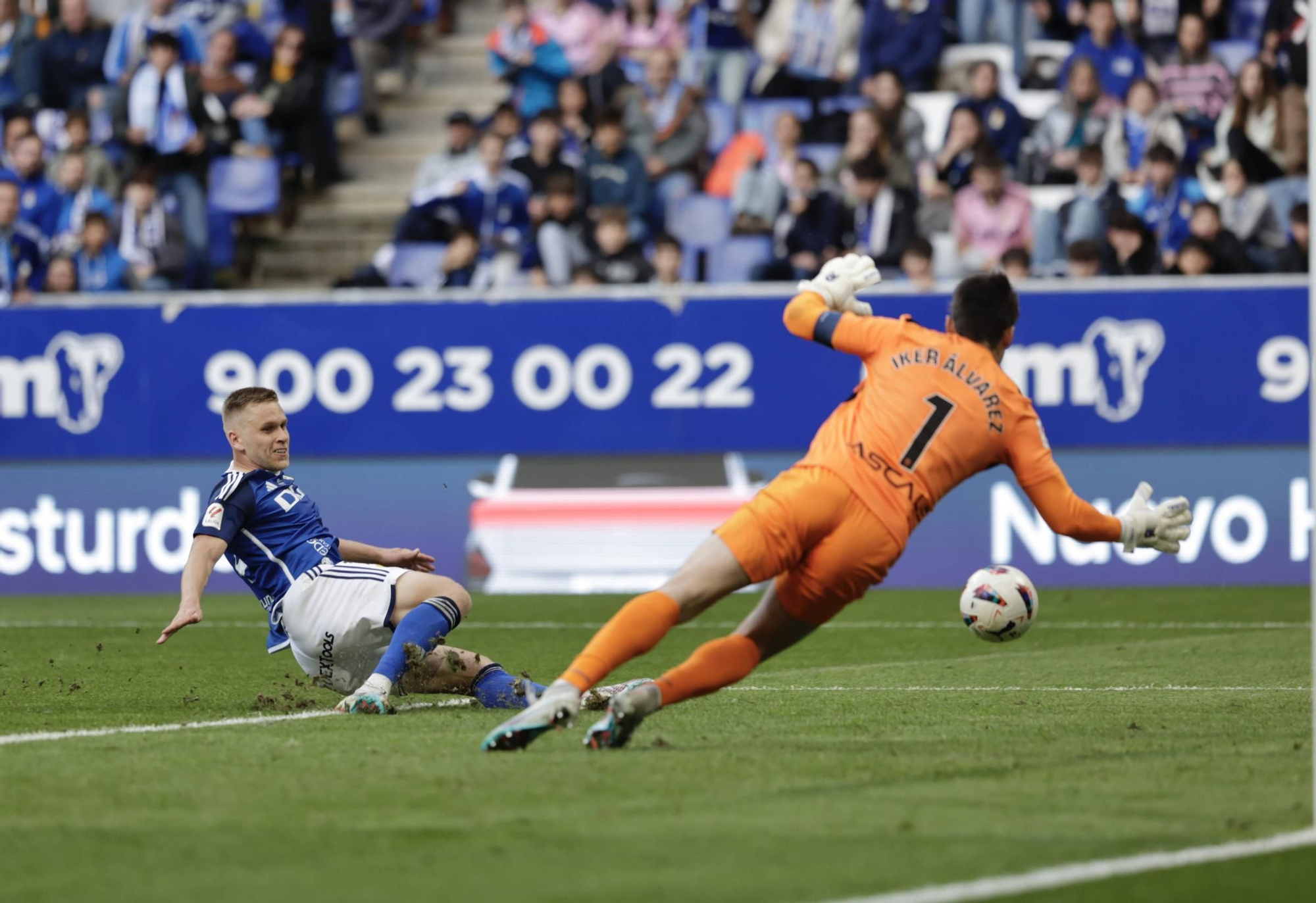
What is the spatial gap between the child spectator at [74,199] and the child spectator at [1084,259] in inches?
322

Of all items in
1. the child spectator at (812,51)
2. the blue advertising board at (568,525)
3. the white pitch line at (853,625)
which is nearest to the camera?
the white pitch line at (853,625)

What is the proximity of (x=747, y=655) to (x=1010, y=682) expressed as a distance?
2775mm

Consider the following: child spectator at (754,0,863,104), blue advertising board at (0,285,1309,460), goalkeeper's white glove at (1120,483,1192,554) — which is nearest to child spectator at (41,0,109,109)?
blue advertising board at (0,285,1309,460)

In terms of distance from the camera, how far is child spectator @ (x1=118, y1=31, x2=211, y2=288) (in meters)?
17.1

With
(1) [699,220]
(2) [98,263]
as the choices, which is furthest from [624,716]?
(2) [98,263]

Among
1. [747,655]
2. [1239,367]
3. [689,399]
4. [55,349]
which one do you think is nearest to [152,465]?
[55,349]

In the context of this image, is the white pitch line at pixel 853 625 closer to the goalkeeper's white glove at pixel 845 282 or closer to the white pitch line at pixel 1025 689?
the white pitch line at pixel 1025 689

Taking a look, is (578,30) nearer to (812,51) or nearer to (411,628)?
(812,51)

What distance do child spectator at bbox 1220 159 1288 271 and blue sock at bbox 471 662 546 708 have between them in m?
9.37

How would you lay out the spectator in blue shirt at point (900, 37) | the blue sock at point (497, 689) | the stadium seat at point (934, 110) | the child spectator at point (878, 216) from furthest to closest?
the spectator in blue shirt at point (900, 37) < the stadium seat at point (934, 110) < the child spectator at point (878, 216) < the blue sock at point (497, 689)

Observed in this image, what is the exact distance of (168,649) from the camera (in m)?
10.6

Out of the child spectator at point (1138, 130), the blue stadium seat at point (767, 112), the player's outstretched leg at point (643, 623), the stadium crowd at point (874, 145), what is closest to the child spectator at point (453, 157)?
the stadium crowd at point (874, 145)

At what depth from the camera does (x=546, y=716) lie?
577cm

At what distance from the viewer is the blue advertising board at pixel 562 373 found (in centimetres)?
1391
